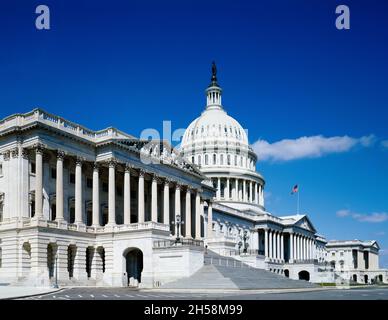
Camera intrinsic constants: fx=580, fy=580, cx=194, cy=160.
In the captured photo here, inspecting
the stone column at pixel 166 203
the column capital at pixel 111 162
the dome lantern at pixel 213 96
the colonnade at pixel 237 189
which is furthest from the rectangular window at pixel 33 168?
the dome lantern at pixel 213 96

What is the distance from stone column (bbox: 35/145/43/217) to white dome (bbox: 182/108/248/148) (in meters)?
94.2

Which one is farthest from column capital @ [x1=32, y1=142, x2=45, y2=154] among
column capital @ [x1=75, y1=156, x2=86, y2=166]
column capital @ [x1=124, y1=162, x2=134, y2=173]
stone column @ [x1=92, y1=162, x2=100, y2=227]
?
column capital @ [x1=124, y1=162, x2=134, y2=173]

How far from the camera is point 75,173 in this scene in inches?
2813

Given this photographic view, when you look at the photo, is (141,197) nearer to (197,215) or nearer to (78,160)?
(78,160)

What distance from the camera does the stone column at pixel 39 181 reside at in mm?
63531

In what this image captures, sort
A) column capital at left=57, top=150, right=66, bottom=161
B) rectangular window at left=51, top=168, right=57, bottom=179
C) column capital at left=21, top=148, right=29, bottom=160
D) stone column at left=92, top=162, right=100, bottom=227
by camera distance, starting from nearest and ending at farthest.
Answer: column capital at left=21, top=148, right=29, bottom=160
column capital at left=57, top=150, right=66, bottom=161
rectangular window at left=51, top=168, right=57, bottom=179
stone column at left=92, top=162, right=100, bottom=227

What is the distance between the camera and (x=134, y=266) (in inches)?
2879

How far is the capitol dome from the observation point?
151 metres

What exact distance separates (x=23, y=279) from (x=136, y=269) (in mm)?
16033

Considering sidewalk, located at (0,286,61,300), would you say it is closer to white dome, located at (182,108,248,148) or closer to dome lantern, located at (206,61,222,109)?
white dome, located at (182,108,248,148)

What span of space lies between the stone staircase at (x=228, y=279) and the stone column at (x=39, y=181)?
1598 cm

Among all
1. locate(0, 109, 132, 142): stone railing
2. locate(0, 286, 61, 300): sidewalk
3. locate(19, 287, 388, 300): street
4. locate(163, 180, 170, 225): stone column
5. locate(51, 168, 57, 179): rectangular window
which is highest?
locate(0, 109, 132, 142): stone railing
